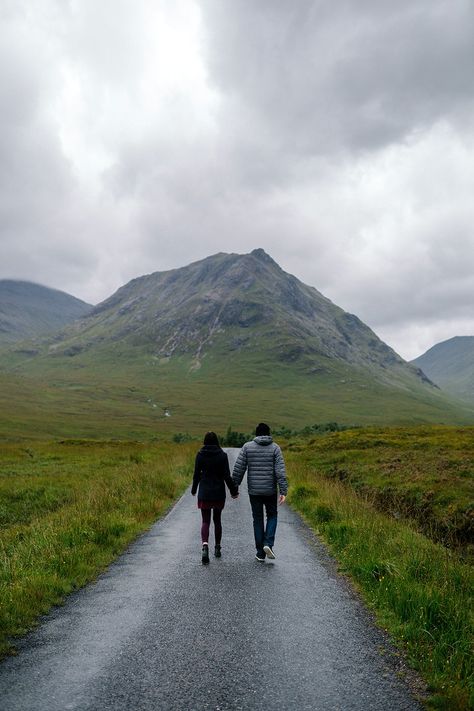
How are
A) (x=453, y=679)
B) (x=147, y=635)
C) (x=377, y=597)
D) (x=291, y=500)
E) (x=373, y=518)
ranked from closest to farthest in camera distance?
(x=453, y=679) → (x=147, y=635) → (x=377, y=597) → (x=373, y=518) → (x=291, y=500)

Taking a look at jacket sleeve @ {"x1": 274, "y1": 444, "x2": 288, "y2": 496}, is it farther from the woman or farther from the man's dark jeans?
the woman

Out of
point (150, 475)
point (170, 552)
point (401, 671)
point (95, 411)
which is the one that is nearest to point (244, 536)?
point (170, 552)

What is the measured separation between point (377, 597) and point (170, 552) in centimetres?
586

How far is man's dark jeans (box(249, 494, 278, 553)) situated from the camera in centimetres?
1236

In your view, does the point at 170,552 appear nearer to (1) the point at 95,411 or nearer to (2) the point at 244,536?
(2) the point at 244,536

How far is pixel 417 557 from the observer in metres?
10.2

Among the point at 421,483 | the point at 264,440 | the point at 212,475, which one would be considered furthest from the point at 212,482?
the point at 421,483

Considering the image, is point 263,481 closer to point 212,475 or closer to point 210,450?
point 212,475

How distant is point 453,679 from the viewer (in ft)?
20.2

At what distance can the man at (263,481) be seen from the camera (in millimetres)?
12406

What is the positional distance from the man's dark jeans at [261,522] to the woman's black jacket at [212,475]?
2.09 feet

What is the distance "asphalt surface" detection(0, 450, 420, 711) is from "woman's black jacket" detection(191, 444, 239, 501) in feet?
5.79

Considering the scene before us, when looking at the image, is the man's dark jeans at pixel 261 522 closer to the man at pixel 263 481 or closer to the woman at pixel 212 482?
the man at pixel 263 481

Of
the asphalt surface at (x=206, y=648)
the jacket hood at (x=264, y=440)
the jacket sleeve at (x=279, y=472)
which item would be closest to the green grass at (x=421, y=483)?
the jacket sleeve at (x=279, y=472)
